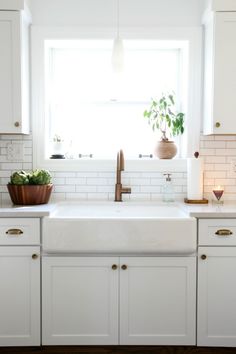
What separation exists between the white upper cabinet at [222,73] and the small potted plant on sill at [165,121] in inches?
14.2

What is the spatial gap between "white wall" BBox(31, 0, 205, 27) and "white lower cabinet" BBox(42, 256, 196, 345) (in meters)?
1.72

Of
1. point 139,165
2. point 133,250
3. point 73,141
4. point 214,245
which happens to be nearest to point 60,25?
point 73,141

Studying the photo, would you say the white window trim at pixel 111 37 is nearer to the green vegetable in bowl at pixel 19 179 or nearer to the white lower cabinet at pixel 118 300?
the green vegetable in bowl at pixel 19 179

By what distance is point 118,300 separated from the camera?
2381 mm

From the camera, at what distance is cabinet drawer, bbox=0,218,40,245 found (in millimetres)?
2367

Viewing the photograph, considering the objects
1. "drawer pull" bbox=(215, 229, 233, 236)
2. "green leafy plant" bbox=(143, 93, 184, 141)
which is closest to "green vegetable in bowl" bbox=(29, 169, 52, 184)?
"green leafy plant" bbox=(143, 93, 184, 141)

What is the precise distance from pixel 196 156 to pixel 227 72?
608mm

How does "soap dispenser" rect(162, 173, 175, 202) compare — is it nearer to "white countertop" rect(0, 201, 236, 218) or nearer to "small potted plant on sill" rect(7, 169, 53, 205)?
"white countertop" rect(0, 201, 236, 218)

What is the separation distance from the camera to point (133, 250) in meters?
2.31

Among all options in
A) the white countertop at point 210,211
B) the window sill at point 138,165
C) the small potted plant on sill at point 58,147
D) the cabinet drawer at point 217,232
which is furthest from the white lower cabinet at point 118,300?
the small potted plant on sill at point 58,147

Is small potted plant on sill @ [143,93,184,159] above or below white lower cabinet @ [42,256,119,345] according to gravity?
above

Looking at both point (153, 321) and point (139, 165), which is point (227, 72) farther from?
point (153, 321)

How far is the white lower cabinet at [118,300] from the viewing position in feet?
7.75

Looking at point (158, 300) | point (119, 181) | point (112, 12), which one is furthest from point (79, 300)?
point (112, 12)
